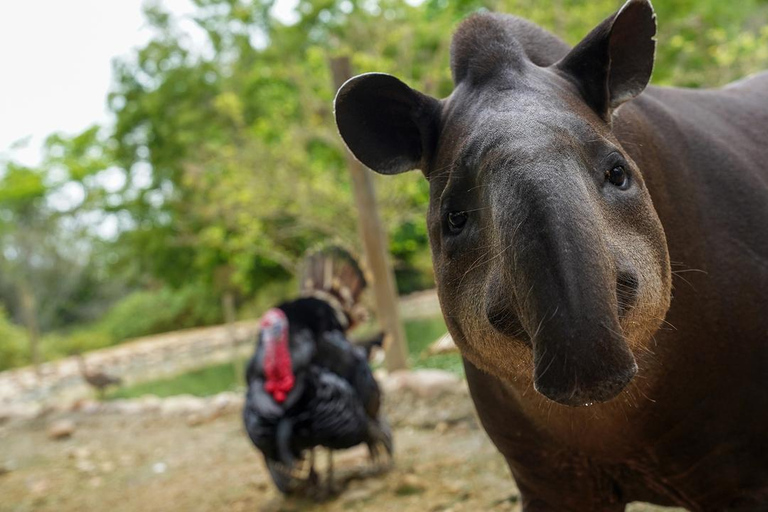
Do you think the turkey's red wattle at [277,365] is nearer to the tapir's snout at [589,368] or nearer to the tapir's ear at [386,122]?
the tapir's ear at [386,122]

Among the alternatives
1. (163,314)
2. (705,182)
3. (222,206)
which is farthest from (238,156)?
(163,314)

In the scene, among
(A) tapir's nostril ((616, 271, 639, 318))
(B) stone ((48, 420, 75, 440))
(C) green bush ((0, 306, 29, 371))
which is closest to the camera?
(A) tapir's nostril ((616, 271, 639, 318))

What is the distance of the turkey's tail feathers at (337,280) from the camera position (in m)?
6.06

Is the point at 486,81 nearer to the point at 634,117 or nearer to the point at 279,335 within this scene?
the point at 634,117

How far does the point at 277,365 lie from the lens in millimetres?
4805

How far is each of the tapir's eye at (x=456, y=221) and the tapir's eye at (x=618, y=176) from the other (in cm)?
33

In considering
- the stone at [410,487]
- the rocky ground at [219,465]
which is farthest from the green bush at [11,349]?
the stone at [410,487]

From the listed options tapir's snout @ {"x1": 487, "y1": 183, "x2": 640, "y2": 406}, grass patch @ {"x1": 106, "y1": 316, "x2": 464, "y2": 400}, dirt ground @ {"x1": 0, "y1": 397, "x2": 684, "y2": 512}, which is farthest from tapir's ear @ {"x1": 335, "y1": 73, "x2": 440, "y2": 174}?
grass patch @ {"x1": 106, "y1": 316, "x2": 464, "y2": 400}

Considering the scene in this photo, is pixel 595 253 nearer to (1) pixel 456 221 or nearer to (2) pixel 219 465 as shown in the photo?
(1) pixel 456 221

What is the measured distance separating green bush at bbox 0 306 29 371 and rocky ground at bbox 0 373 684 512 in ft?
48.1

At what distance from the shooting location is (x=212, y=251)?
665 inches

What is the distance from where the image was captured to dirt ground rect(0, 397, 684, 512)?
14.9 feet

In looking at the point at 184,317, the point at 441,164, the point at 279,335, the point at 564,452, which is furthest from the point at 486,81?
the point at 184,317

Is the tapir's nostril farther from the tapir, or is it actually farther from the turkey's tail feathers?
the turkey's tail feathers
